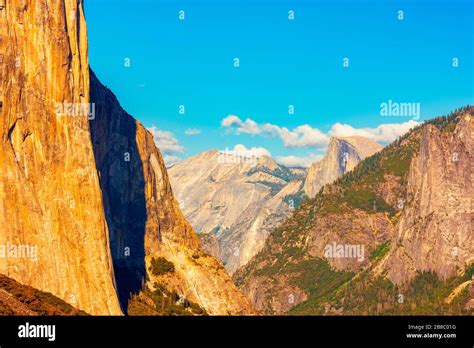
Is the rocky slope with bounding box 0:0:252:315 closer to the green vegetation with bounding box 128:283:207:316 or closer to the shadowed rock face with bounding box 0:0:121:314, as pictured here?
the shadowed rock face with bounding box 0:0:121:314

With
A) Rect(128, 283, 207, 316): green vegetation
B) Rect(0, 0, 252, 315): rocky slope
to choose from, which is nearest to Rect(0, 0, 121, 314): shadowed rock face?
Rect(0, 0, 252, 315): rocky slope

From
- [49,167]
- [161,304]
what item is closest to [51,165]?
[49,167]

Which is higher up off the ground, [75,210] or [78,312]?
[75,210]

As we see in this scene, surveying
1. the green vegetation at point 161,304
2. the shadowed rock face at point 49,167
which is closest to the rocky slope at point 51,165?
the shadowed rock face at point 49,167

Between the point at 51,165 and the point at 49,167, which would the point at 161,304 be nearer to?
the point at 51,165
